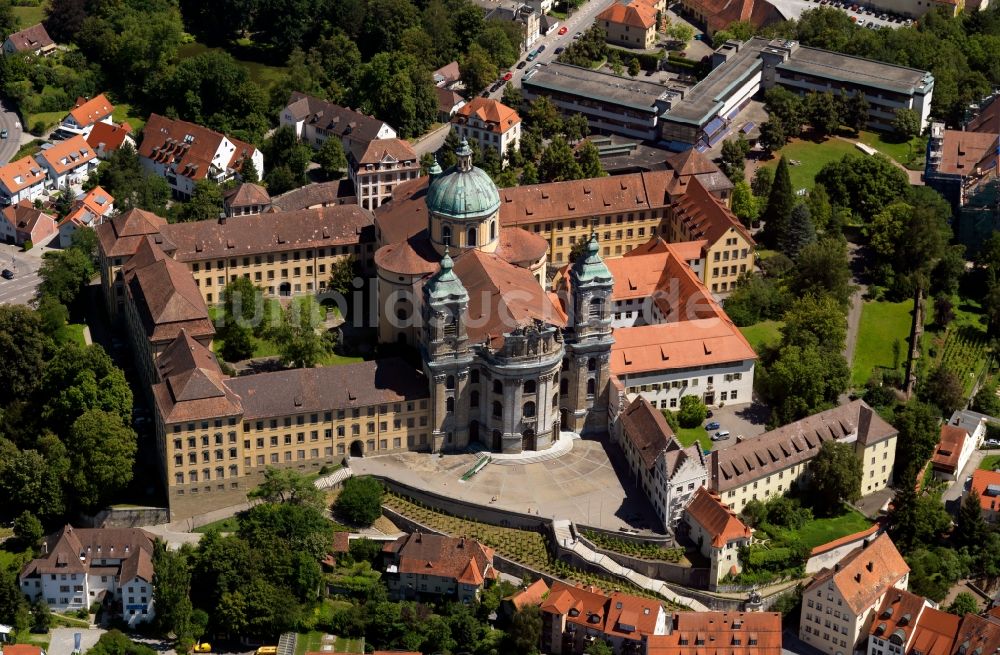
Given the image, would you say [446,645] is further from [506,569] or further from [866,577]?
[866,577]

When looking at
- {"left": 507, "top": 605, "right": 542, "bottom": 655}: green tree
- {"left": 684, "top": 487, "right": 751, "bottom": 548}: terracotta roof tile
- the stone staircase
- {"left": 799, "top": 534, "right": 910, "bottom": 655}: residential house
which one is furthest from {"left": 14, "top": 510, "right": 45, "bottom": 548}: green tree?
{"left": 799, "top": 534, "right": 910, "bottom": 655}: residential house

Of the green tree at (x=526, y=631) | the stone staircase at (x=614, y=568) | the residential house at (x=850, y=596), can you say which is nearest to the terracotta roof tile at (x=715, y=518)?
the stone staircase at (x=614, y=568)

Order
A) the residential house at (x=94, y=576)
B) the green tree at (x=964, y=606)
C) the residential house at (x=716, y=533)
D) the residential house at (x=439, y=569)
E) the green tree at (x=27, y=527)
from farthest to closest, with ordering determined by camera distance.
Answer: the green tree at (x=27, y=527)
the residential house at (x=716, y=533)
the green tree at (x=964, y=606)
the residential house at (x=439, y=569)
the residential house at (x=94, y=576)

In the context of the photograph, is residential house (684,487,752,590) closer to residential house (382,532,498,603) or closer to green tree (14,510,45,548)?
residential house (382,532,498,603)

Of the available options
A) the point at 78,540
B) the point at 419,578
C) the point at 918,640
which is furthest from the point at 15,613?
the point at 918,640

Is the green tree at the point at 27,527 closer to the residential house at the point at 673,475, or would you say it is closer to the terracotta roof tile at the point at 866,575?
the residential house at the point at 673,475

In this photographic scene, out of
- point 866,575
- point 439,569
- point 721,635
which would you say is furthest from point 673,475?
point 439,569
